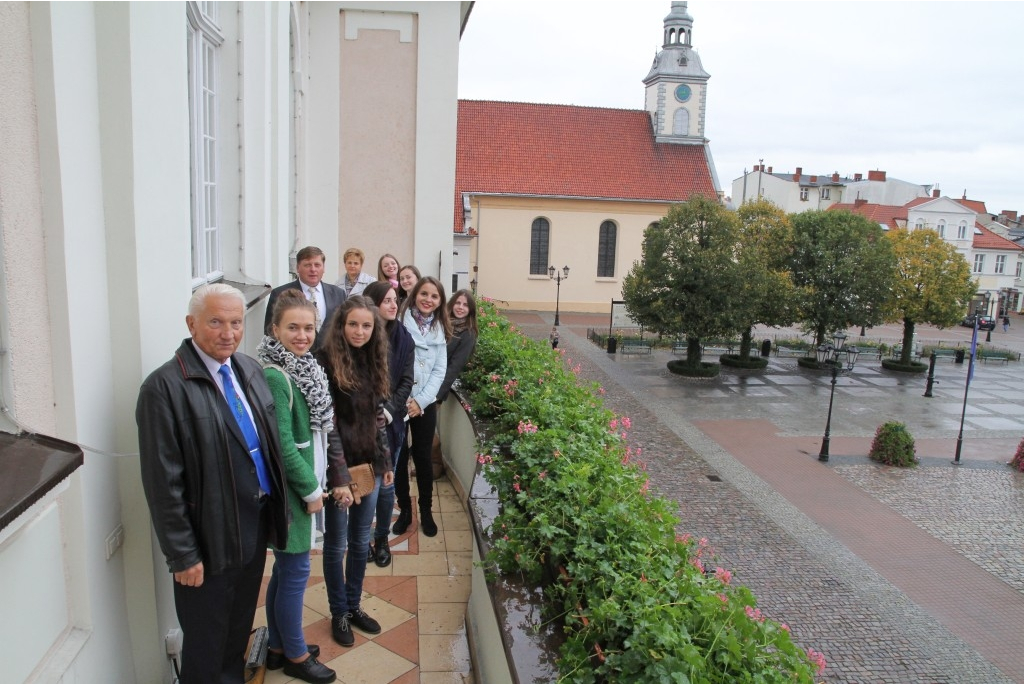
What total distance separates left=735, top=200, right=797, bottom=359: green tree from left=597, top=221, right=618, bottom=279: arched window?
10705 mm

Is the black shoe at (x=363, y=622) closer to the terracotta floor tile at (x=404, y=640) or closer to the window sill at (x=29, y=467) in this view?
the terracotta floor tile at (x=404, y=640)

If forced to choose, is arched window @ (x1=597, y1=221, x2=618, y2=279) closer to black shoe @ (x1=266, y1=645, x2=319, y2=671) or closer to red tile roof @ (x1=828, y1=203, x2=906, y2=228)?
red tile roof @ (x1=828, y1=203, x2=906, y2=228)

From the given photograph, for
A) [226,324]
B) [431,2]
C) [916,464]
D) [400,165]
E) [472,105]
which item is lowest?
[916,464]

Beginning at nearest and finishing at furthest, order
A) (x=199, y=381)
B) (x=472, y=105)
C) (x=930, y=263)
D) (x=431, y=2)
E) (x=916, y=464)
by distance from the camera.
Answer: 1. (x=199, y=381)
2. (x=431, y=2)
3. (x=916, y=464)
4. (x=930, y=263)
5. (x=472, y=105)

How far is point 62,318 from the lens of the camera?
2.80m

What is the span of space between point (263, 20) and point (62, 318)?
4.94 metres

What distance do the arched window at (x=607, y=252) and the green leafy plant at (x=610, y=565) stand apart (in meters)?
34.5

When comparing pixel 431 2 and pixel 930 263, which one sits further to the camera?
pixel 930 263

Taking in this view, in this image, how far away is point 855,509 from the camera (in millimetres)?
13836

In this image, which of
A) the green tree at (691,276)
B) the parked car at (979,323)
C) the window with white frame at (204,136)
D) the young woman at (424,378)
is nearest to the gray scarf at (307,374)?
the young woman at (424,378)

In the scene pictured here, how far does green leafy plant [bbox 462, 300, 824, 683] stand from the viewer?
93.0 inches

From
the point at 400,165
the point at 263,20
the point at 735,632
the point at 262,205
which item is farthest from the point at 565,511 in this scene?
the point at 400,165

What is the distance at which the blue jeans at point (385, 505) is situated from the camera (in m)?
4.95

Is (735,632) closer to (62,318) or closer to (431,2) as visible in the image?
(62,318)
